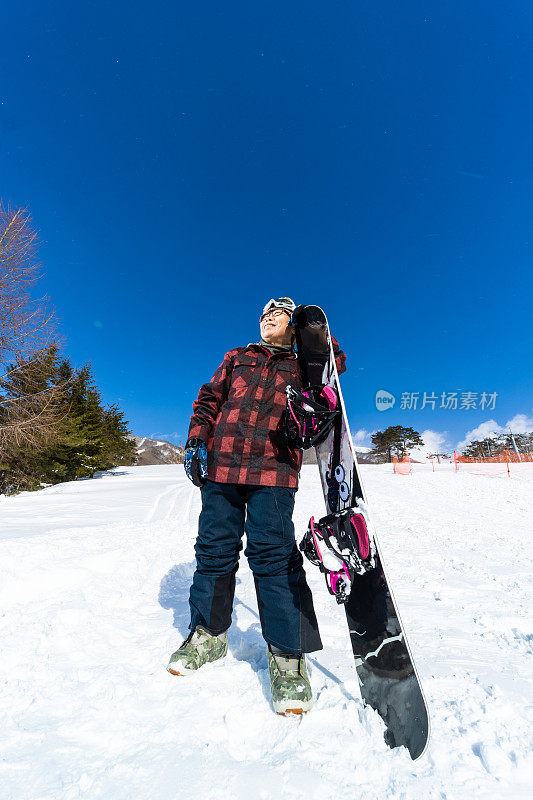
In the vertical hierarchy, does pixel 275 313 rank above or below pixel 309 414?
above

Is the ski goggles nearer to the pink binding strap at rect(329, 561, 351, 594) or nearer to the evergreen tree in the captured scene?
the pink binding strap at rect(329, 561, 351, 594)

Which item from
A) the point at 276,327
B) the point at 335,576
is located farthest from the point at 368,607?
the point at 276,327

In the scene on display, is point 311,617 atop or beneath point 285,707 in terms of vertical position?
atop

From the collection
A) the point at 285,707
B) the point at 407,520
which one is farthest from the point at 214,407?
the point at 407,520

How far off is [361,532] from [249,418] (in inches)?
31.6

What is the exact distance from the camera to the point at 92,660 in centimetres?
177

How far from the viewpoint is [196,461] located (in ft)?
6.18

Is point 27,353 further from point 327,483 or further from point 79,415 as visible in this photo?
point 327,483

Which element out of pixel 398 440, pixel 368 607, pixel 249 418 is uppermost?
pixel 398 440

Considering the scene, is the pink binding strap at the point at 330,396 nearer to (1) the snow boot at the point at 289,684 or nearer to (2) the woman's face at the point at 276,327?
(2) the woman's face at the point at 276,327

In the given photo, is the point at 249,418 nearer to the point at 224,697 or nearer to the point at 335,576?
the point at 335,576

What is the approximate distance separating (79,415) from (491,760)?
22.8 m

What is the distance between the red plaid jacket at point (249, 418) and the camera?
1.79 metres

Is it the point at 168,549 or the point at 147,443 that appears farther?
the point at 147,443
